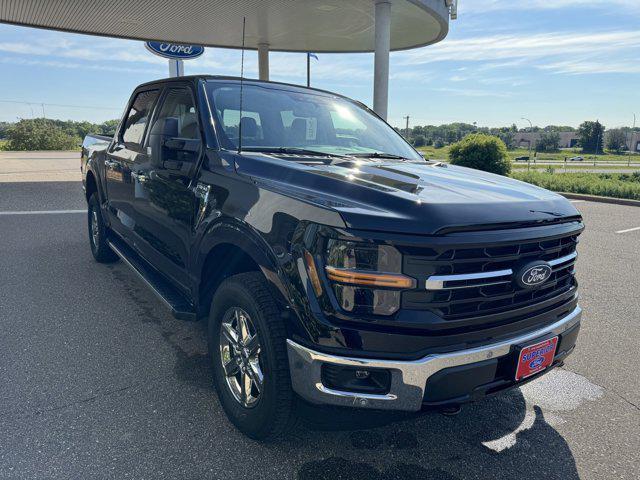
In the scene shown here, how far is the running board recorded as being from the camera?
3029mm

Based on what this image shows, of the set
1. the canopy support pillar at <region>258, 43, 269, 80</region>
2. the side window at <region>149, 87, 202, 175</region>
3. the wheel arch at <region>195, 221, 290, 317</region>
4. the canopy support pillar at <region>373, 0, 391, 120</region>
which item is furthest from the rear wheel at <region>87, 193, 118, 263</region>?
the canopy support pillar at <region>258, 43, 269, 80</region>

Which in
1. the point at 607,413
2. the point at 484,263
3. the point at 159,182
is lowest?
the point at 607,413

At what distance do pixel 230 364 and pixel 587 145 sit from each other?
128257 mm

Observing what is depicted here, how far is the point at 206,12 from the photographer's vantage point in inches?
A: 596

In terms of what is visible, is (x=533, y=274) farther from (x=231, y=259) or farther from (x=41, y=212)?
(x=41, y=212)

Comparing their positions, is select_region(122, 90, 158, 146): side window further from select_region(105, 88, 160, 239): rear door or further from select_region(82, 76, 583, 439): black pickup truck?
select_region(82, 76, 583, 439): black pickup truck

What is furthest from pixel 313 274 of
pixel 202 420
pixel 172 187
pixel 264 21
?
pixel 264 21

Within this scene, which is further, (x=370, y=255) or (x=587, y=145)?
(x=587, y=145)

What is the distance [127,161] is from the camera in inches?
164

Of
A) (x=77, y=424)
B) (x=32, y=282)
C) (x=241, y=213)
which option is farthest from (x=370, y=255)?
(x=32, y=282)

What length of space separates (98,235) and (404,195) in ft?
15.0

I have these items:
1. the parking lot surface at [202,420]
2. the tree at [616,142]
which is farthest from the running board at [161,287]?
the tree at [616,142]

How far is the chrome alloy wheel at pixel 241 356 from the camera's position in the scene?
2.39m

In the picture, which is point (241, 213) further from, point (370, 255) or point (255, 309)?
point (370, 255)
